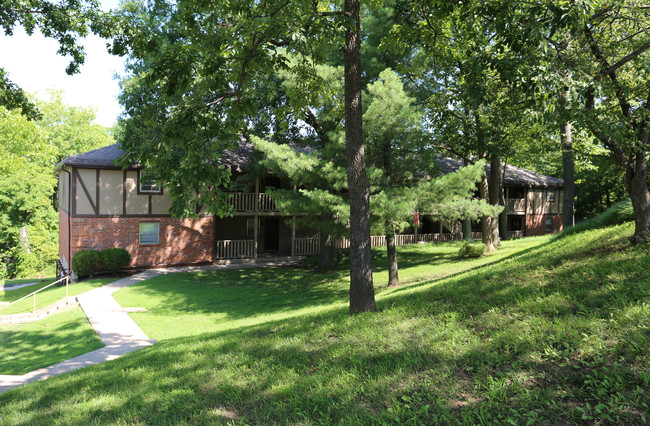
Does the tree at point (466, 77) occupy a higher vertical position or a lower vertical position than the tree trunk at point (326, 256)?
higher

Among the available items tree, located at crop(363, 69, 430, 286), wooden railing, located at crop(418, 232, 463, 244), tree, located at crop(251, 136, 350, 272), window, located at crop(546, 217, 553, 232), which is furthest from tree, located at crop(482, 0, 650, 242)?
window, located at crop(546, 217, 553, 232)

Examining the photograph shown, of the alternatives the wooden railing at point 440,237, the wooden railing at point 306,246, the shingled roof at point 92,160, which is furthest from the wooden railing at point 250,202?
the wooden railing at point 440,237

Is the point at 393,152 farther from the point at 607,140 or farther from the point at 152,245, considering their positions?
the point at 152,245

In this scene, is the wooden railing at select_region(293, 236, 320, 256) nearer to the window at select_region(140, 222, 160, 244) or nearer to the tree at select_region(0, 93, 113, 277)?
the window at select_region(140, 222, 160, 244)

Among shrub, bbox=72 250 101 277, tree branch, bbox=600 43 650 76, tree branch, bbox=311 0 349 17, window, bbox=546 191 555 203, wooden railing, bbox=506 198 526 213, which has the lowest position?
shrub, bbox=72 250 101 277

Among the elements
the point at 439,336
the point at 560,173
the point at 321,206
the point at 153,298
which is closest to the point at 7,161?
the point at 153,298

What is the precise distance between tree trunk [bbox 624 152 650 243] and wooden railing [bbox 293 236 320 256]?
1803 cm

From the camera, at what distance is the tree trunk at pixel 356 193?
23.0 feet

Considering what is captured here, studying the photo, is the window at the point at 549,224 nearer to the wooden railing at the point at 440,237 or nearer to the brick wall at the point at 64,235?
the wooden railing at the point at 440,237

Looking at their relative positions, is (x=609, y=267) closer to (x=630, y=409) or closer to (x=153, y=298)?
(x=630, y=409)

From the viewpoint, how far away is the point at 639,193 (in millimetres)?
6707

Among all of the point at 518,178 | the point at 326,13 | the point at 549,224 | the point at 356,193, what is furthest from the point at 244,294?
the point at 549,224

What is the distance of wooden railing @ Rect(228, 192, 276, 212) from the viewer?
21719 millimetres

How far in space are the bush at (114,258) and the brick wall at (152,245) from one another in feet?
2.94
